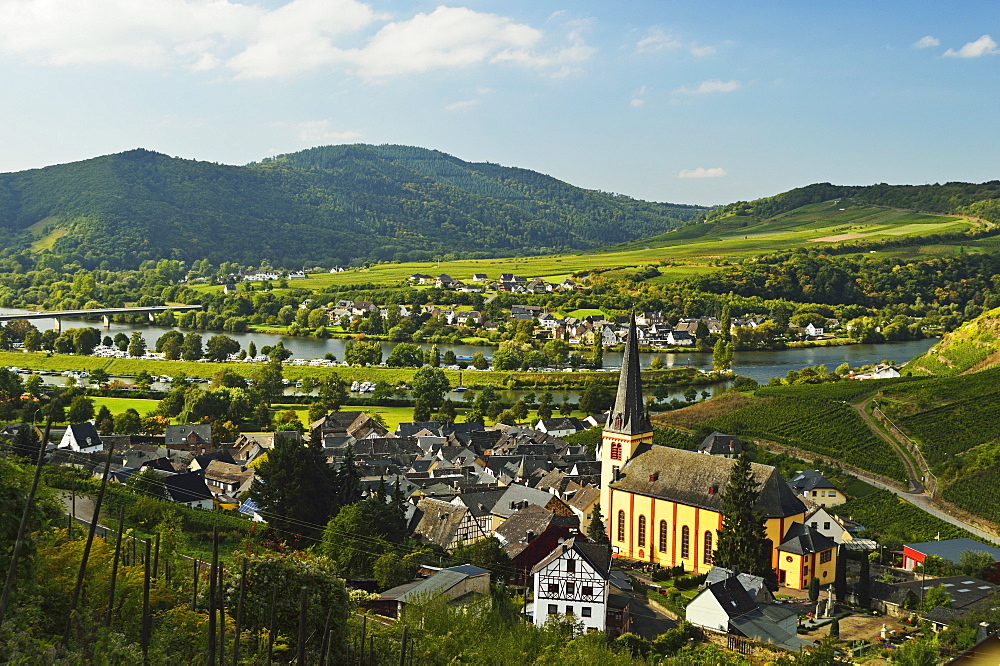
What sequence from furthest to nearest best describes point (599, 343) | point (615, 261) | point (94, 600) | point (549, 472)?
point (615, 261) < point (599, 343) < point (549, 472) < point (94, 600)

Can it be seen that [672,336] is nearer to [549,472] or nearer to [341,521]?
[549,472]

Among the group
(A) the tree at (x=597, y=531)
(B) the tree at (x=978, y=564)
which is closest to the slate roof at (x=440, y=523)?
(A) the tree at (x=597, y=531)

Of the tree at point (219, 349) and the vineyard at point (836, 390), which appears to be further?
the tree at point (219, 349)

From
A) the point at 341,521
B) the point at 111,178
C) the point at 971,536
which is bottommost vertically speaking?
the point at 971,536

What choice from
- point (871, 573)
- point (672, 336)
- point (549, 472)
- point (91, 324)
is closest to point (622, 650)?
point (871, 573)

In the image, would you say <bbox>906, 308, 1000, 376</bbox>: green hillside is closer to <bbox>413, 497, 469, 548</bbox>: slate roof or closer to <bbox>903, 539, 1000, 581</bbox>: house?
<bbox>903, 539, 1000, 581</bbox>: house

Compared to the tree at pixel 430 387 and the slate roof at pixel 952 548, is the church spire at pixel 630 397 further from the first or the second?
the tree at pixel 430 387

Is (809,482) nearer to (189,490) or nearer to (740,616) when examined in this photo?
(740,616)
